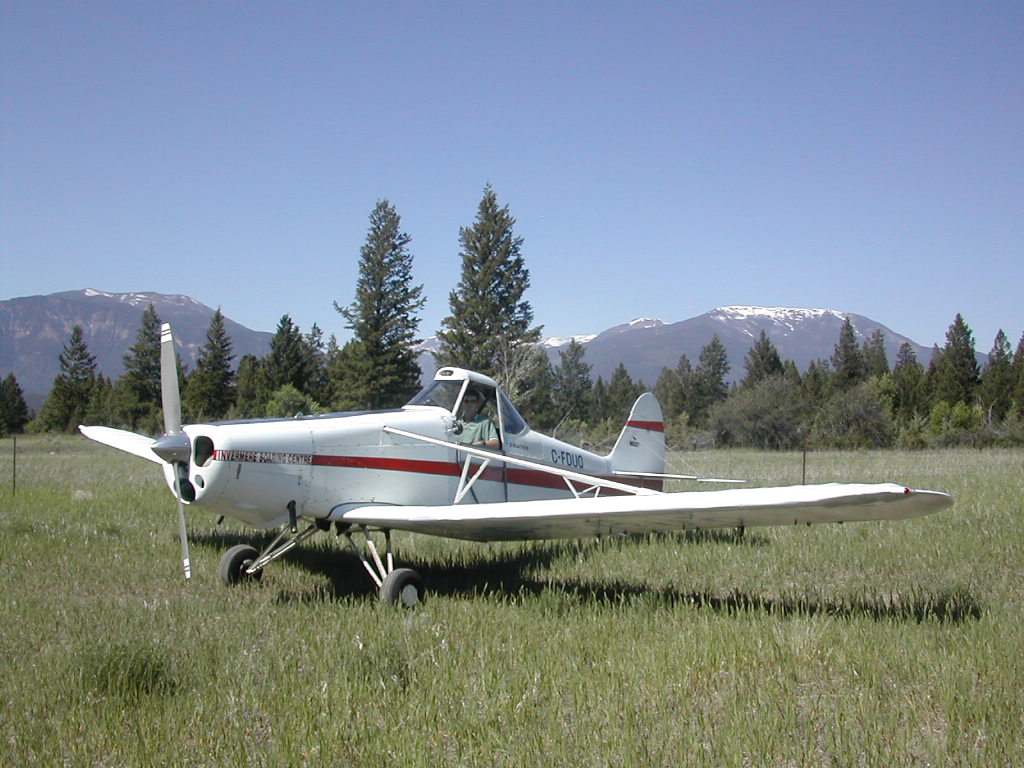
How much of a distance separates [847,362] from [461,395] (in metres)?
83.9

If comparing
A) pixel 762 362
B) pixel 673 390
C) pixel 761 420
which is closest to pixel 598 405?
pixel 673 390

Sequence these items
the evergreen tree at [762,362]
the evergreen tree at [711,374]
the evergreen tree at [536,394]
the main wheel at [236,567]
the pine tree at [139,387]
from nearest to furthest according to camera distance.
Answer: the main wheel at [236,567], the evergreen tree at [536,394], the pine tree at [139,387], the evergreen tree at [762,362], the evergreen tree at [711,374]

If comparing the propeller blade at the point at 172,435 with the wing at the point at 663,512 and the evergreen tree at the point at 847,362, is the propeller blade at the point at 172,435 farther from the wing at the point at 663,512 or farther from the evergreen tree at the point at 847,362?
the evergreen tree at the point at 847,362

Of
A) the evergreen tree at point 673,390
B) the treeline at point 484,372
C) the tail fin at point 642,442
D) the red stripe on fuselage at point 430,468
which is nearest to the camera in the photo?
the red stripe on fuselage at point 430,468

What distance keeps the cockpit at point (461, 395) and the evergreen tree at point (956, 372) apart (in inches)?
2560

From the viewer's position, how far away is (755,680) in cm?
409

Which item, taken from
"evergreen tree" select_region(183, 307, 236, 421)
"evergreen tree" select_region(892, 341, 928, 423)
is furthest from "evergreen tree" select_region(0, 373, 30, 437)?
"evergreen tree" select_region(892, 341, 928, 423)

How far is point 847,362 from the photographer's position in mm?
83438

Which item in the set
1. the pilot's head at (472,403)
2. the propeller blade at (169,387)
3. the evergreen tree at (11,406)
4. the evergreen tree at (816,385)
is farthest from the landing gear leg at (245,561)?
the evergreen tree at (11,406)

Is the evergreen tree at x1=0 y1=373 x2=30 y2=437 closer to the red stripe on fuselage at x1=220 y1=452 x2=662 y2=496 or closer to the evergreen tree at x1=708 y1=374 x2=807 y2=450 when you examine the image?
the evergreen tree at x1=708 y1=374 x2=807 y2=450

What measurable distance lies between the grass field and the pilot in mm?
1387

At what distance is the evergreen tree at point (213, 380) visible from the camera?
194ft

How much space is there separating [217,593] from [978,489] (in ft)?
41.4

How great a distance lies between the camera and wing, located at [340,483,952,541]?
16.5 feet
